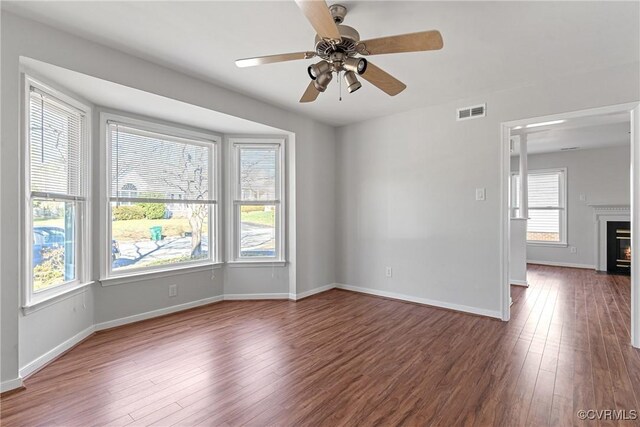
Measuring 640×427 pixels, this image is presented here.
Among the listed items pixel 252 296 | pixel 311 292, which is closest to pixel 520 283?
pixel 311 292

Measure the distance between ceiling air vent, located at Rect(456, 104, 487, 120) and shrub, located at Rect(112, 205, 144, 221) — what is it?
4.04 meters

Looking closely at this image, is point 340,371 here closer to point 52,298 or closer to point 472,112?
point 52,298

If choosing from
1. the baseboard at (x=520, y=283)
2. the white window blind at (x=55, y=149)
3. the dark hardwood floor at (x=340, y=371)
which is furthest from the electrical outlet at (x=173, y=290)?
the baseboard at (x=520, y=283)

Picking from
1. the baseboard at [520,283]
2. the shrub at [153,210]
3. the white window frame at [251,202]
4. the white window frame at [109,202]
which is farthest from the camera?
the baseboard at [520,283]

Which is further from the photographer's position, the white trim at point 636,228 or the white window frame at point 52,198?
the white trim at point 636,228

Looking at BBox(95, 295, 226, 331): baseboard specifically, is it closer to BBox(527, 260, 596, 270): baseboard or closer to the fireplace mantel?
BBox(527, 260, 596, 270): baseboard

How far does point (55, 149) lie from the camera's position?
2.77 metres

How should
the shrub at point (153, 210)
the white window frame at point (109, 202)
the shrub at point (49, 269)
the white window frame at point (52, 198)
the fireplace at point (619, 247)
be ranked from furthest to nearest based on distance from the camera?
the fireplace at point (619, 247)
the shrub at point (153, 210)
the white window frame at point (109, 202)
the shrub at point (49, 269)
the white window frame at point (52, 198)

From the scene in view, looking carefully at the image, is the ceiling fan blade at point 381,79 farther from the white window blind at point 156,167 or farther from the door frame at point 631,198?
the white window blind at point 156,167

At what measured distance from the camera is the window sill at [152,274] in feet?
10.9

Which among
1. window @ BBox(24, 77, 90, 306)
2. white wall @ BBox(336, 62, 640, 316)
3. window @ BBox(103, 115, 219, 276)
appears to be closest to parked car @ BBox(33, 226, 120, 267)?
window @ BBox(24, 77, 90, 306)

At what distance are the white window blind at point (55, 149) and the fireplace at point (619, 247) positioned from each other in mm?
9054

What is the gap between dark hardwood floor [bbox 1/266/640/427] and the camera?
6.35 feet

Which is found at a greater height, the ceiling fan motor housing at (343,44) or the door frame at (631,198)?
the ceiling fan motor housing at (343,44)
